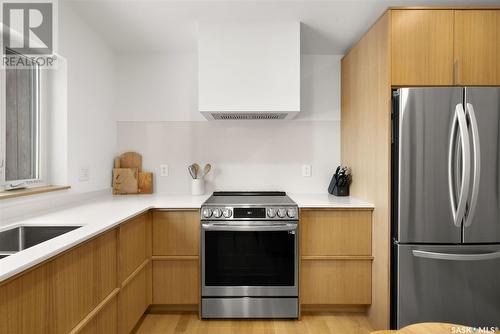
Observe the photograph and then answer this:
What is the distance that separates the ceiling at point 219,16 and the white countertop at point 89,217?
135 centimetres

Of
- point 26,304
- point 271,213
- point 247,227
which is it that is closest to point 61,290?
point 26,304

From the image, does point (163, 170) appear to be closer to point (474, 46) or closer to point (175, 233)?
point (175, 233)

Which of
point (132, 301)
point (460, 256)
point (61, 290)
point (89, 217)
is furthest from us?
point (132, 301)

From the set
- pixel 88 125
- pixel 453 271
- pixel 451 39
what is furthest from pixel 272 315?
pixel 451 39

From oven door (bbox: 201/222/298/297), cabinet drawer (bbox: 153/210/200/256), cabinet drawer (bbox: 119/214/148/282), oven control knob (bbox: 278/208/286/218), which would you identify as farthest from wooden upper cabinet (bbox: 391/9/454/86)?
cabinet drawer (bbox: 119/214/148/282)

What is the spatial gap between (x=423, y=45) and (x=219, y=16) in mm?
1403

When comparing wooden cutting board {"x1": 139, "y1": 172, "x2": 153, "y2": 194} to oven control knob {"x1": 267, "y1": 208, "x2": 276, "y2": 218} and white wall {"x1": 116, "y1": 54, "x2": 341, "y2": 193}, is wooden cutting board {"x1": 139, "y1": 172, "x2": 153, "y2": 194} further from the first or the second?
oven control knob {"x1": 267, "y1": 208, "x2": 276, "y2": 218}

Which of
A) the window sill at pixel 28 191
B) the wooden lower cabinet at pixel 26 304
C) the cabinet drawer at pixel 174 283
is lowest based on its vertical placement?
the cabinet drawer at pixel 174 283

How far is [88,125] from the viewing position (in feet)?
8.03

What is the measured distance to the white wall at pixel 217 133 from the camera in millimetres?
2941

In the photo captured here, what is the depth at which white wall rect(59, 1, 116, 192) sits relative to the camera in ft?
7.23

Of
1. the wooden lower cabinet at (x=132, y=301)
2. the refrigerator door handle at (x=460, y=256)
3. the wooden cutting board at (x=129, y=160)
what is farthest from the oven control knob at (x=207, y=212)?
the refrigerator door handle at (x=460, y=256)

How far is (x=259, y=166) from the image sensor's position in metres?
2.95

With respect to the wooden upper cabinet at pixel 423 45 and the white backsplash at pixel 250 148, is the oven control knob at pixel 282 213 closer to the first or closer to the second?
the white backsplash at pixel 250 148
